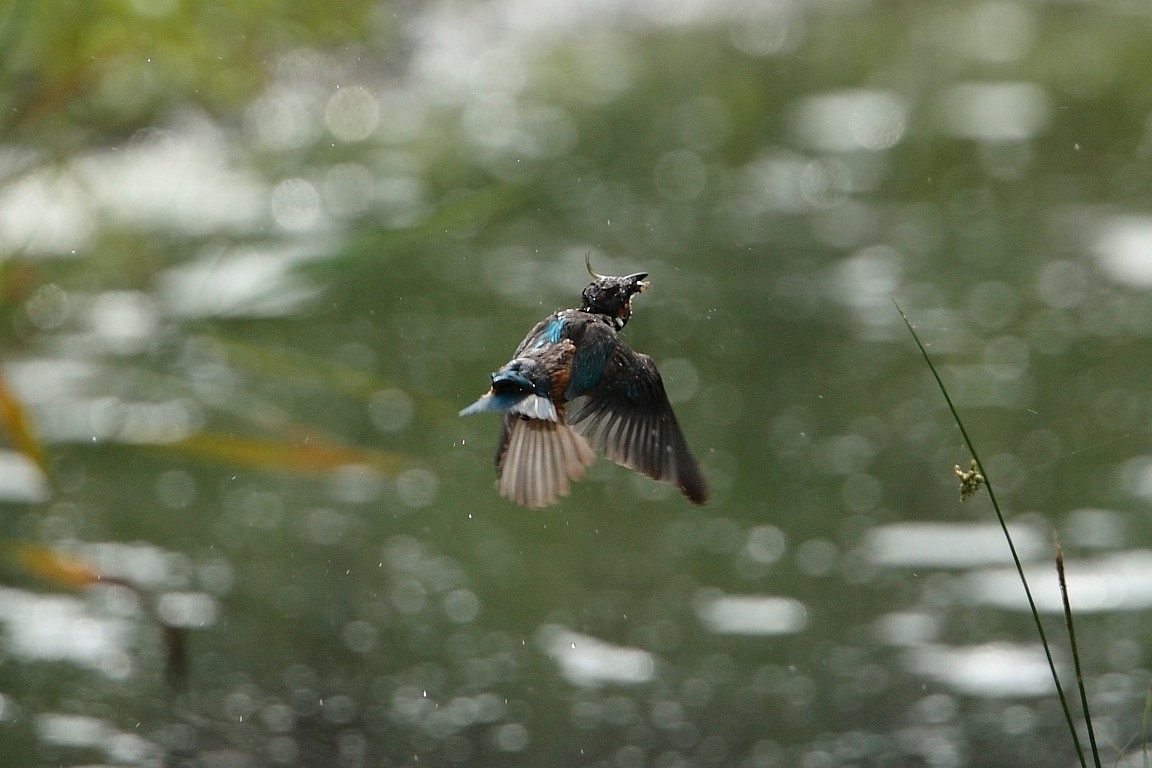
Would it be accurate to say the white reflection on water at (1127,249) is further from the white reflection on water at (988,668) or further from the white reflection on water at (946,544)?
the white reflection on water at (988,668)

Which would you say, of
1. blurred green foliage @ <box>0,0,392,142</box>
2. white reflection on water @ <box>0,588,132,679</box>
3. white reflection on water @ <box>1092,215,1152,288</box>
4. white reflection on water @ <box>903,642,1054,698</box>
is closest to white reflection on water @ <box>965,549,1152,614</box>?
white reflection on water @ <box>903,642,1054,698</box>

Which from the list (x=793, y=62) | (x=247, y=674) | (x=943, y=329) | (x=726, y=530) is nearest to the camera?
(x=247, y=674)

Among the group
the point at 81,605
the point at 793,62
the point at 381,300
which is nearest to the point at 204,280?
the point at 381,300

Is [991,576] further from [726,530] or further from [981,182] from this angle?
[981,182]

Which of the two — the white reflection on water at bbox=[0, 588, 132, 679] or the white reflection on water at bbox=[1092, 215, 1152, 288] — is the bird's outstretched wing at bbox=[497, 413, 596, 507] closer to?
the white reflection on water at bbox=[0, 588, 132, 679]

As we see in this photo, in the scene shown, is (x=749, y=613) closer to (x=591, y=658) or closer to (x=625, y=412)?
(x=591, y=658)

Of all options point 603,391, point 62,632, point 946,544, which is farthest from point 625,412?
point 946,544
